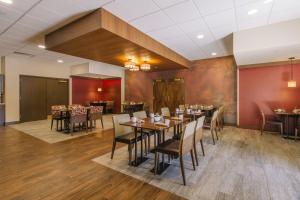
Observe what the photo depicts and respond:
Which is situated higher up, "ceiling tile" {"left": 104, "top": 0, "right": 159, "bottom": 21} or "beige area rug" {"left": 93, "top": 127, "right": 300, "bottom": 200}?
"ceiling tile" {"left": 104, "top": 0, "right": 159, "bottom": 21}

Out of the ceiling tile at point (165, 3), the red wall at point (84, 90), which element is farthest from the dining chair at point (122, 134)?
the red wall at point (84, 90)

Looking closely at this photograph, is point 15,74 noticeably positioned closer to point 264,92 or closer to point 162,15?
point 162,15

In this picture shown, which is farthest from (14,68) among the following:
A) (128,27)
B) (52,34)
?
(128,27)

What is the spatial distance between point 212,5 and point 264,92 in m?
4.43

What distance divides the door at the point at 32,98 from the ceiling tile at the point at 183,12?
7610 mm

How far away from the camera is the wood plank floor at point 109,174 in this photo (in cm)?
212

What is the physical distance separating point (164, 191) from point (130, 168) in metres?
0.86

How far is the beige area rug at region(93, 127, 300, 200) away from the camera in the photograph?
2.14 m

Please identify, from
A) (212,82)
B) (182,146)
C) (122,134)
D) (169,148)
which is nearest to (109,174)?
(122,134)

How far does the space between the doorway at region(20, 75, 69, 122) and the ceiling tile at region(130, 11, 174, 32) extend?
673 cm

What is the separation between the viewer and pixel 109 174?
8.59ft

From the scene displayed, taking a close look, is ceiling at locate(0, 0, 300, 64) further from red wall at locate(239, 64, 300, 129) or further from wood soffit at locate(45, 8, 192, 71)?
red wall at locate(239, 64, 300, 129)

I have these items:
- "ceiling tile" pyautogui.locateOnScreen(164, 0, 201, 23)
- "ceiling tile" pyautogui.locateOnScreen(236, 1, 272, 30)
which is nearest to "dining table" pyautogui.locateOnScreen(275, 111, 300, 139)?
"ceiling tile" pyautogui.locateOnScreen(236, 1, 272, 30)

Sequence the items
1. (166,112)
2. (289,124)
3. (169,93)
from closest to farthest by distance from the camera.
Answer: (166,112) → (289,124) → (169,93)
